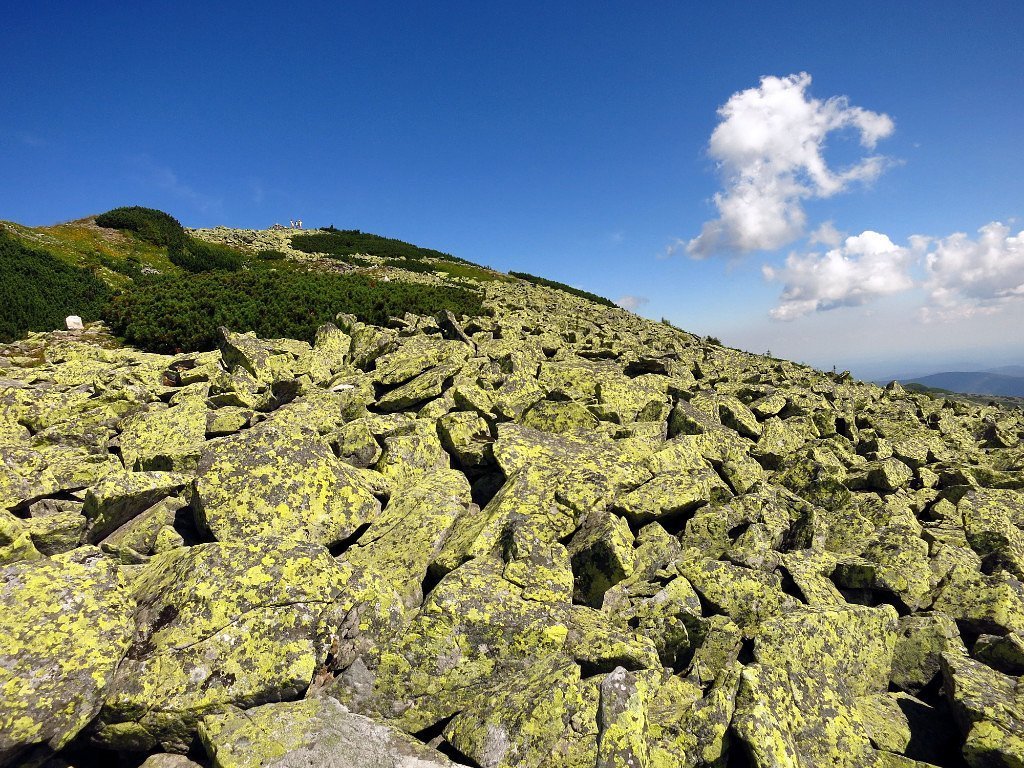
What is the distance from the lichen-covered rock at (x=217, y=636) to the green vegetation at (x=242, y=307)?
774 inches

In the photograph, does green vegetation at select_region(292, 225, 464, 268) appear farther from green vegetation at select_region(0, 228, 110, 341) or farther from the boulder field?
the boulder field

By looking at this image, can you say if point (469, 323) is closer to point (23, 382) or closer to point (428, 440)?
point (428, 440)

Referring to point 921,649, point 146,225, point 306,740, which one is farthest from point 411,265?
point 921,649

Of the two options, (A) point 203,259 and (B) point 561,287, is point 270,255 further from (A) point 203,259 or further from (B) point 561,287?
(B) point 561,287

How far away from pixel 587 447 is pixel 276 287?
1137 inches

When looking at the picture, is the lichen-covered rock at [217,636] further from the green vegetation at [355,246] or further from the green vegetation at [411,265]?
the green vegetation at [355,246]

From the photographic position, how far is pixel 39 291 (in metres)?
27.8

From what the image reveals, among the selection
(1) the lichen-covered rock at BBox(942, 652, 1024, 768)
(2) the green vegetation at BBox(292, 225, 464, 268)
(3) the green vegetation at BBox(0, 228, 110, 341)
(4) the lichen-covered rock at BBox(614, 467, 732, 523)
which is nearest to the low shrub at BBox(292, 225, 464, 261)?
(2) the green vegetation at BBox(292, 225, 464, 268)

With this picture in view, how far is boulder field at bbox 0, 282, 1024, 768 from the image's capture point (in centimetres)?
517

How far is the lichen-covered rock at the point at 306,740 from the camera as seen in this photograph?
185 inches

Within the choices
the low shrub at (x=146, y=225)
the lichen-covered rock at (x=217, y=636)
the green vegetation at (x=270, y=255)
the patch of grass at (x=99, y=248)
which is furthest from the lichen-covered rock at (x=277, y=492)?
the green vegetation at (x=270, y=255)

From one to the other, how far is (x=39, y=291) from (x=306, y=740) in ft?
118

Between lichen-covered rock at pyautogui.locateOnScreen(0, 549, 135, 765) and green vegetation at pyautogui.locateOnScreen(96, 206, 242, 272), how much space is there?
168 feet

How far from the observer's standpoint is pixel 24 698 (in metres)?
4.68
